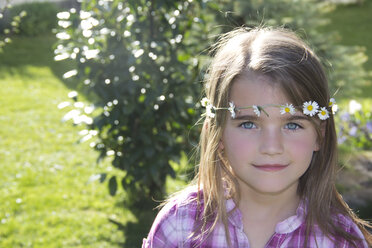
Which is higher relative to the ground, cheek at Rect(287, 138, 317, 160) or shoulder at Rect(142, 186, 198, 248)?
cheek at Rect(287, 138, 317, 160)

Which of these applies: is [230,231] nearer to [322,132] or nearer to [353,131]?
[322,132]

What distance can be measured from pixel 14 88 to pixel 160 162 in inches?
198

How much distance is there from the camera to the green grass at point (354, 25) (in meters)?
12.2

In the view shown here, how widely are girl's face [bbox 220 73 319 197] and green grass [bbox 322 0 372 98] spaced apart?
920 cm

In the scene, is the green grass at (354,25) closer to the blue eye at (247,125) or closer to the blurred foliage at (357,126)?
the blurred foliage at (357,126)

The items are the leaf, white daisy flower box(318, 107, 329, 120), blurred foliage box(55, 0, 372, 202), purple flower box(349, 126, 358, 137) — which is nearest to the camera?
white daisy flower box(318, 107, 329, 120)

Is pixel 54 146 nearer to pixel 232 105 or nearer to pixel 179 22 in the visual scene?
pixel 179 22

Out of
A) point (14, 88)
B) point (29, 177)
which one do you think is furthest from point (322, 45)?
point (14, 88)

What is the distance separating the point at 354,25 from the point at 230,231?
1270 centimetres

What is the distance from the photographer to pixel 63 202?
15.5 feet

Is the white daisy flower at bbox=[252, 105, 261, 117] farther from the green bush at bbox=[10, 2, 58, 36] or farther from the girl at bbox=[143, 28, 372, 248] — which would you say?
the green bush at bbox=[10, 2, 58, 36]

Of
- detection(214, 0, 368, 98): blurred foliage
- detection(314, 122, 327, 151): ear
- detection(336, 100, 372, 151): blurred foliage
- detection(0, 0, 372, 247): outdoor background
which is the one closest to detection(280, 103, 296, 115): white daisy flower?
detection(314, 122, 327, 151): ear

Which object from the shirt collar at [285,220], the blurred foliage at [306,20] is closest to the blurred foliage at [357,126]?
the blurred foliage at [306,20]

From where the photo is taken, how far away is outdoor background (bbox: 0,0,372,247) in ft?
12.1
